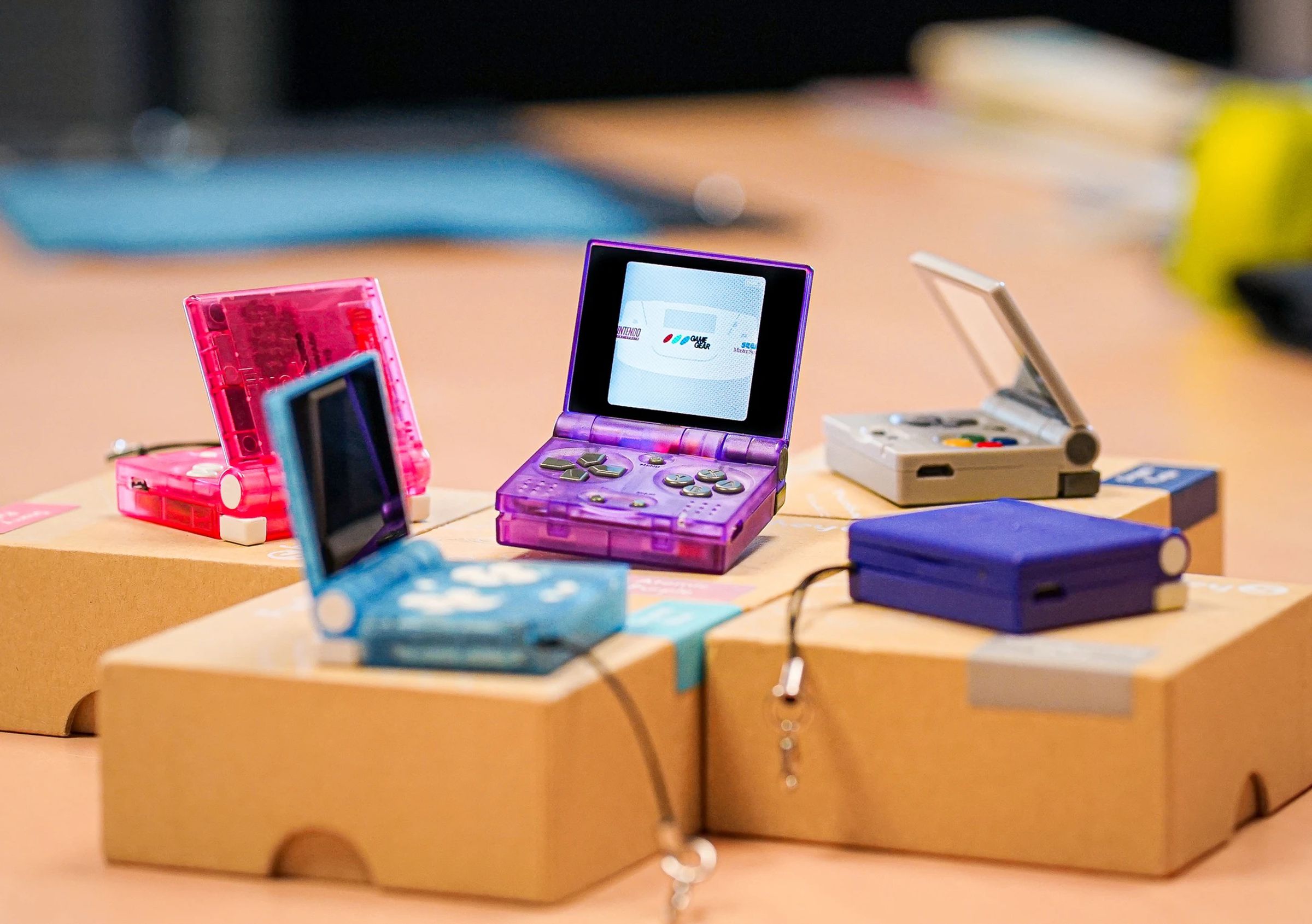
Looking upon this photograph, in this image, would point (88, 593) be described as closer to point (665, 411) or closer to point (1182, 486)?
point (665, 411)

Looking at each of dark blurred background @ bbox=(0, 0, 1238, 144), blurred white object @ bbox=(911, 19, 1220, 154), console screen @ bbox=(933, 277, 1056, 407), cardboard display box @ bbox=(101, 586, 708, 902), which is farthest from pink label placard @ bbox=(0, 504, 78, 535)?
dark blurred background @ bbox=(0, 0, 1238, 144)

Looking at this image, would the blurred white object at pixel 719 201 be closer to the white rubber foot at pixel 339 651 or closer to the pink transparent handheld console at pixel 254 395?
the pink transparent handheld console at pixel 254 395

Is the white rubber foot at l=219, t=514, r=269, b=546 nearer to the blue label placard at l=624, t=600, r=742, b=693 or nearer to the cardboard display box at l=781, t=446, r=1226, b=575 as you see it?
the blue label placard at l=624, t=600, r=742, b=693

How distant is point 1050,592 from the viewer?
5.46 feet

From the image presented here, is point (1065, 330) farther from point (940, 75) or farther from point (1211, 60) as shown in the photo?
point (1211, 60)

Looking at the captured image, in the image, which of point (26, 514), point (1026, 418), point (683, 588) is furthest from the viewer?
point (1026, 418)

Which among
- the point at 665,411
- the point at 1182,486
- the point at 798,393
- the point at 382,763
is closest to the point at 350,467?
the point at 382,763

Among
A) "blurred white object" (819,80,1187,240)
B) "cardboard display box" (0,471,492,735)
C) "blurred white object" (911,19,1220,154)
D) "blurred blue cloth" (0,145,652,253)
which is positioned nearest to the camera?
"cardboard display box" (0,471,492,735)

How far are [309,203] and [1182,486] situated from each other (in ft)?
14.3

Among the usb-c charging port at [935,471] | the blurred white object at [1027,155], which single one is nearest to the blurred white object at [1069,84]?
the blurred white object at [1027,155]

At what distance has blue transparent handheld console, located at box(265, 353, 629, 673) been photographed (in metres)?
1.53

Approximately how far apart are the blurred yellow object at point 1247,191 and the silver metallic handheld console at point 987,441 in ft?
7.62

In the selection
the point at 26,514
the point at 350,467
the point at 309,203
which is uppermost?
the point at 309,203

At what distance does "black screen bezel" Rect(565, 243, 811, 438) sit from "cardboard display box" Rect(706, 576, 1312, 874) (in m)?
0.31
